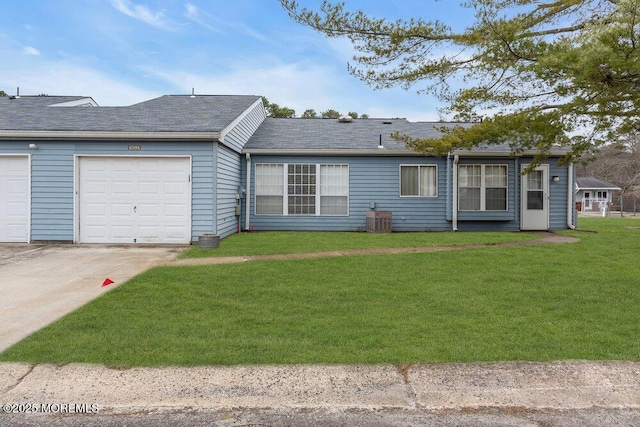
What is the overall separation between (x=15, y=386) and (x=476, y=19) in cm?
832

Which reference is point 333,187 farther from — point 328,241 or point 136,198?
point 136,198

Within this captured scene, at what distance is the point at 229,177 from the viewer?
12.0 m

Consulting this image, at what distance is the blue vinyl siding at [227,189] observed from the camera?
1087 centimetres

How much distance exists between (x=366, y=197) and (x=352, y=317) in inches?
368

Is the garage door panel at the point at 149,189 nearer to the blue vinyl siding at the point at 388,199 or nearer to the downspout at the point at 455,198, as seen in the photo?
the blue vinyl siding at the point at 388,199

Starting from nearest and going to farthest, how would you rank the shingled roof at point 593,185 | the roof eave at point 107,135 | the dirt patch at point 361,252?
1. the dirt patch at point 361,252
2. the roof eave at point 107,135
3. the shingled roof at point 593,185

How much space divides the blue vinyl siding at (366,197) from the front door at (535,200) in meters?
2.78

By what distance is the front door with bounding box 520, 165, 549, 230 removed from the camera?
14.1m

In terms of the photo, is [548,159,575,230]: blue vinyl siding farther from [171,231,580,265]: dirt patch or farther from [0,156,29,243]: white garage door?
[0,156,29,243]: white garage door

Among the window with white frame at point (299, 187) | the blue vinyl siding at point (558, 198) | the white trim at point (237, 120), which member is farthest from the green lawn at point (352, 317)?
the blue vinyl siding at point (558, 198)

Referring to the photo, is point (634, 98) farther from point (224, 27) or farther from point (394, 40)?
point (224, 27)

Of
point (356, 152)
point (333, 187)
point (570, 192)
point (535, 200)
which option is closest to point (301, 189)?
point (333, 187)

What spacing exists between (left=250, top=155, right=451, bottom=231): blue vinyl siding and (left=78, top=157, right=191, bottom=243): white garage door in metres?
3.49

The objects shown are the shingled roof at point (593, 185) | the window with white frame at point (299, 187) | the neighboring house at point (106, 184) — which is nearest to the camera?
the neighboring house at point (106, 184)
